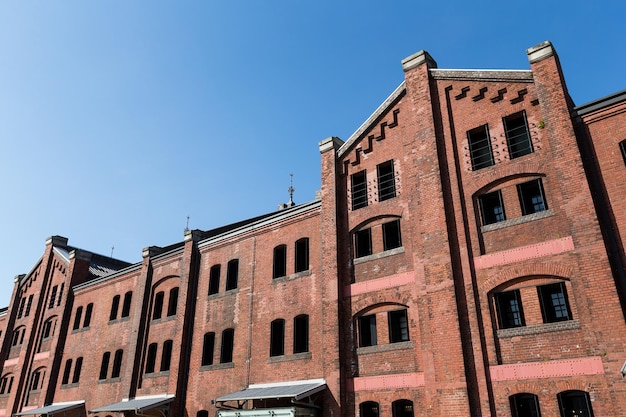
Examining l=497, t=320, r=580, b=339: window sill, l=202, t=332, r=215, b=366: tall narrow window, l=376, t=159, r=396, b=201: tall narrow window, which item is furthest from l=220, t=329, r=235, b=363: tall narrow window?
l=497, t=320, r=580, b=339: window sill

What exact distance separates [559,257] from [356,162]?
28.7ft

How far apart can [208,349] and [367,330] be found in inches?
342

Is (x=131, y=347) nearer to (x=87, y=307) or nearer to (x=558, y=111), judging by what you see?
(x=87, y=307)

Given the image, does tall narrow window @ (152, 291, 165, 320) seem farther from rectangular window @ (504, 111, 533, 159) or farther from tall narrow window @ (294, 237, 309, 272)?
rectangular window @ (504, 111, 533, 159)

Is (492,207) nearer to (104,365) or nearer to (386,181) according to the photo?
(386,181)

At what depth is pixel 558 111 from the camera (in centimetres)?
1484

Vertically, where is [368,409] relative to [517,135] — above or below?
below

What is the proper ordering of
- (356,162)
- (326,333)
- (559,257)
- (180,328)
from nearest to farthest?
(559,257) < (326,333) < (356,162) < (180,328)

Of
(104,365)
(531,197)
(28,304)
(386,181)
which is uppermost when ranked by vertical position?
(386,181)

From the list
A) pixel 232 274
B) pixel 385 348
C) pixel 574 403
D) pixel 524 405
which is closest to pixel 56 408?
pixel 232 274

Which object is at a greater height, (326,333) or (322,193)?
(322,193)

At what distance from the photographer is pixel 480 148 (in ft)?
55.1

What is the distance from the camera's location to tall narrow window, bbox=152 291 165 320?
Result: 84.9 ft

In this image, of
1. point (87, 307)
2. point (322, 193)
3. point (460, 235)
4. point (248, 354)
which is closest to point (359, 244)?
point (322, 193)
